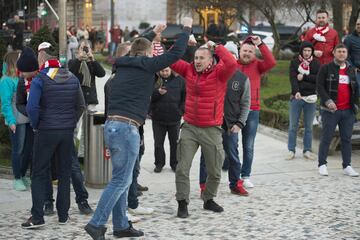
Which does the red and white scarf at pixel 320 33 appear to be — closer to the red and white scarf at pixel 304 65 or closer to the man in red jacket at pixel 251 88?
the red and white scarf at pixel 304 65

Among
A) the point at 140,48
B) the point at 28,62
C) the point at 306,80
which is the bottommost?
the point at 306,80

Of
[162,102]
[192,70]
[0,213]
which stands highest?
[192,70]

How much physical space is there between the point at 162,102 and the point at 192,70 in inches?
88.6

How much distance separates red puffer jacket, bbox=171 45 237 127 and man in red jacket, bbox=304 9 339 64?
16.5 ft

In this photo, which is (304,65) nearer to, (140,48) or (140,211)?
(140,211)

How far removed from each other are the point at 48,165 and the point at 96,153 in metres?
1.68

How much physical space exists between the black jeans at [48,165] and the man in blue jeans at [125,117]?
69 cm

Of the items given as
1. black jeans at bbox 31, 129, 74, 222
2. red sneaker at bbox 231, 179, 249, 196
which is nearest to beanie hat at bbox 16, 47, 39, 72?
black jeans at bbox 31, 129, 74, 222

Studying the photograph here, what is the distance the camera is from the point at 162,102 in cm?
950

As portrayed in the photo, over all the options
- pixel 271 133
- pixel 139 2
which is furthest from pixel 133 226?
pixel 139 2

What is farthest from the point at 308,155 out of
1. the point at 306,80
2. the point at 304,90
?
the point at 306,80

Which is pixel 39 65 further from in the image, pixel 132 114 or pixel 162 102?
pixel 162 102

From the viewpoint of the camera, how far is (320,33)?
11914mm

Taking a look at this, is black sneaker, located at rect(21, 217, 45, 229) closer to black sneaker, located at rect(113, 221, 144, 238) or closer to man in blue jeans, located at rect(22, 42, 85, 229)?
man in blue jeans, located at rect(22, 42, 85, 229)
